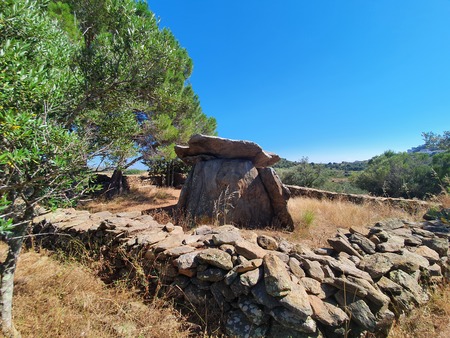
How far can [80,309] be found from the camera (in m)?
2.41

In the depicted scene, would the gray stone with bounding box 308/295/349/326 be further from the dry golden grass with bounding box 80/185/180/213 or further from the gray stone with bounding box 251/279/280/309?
the dry golden grass with bounding box 80/185/180/213

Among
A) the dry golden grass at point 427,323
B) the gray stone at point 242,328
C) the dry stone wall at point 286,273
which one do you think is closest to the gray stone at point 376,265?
the dry stone wall at point 286,273

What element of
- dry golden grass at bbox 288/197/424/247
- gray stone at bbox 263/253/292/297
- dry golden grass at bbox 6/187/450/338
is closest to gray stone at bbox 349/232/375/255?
dry golden grass at bbox 288/197/424/247

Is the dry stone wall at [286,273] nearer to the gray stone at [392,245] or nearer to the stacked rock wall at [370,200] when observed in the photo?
the gray stone at [392,245]

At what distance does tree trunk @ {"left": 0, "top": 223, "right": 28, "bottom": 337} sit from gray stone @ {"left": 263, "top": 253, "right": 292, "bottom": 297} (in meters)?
2.49

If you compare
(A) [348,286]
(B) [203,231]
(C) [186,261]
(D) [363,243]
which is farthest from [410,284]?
(B) [203,231]

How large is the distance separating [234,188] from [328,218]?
308 centimetres

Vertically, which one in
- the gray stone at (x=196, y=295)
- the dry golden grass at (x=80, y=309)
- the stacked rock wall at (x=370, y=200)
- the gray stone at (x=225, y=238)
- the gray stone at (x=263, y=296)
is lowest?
the dry golden grass at (x=80, y=309)

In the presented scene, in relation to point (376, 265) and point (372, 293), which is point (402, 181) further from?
point (372, 293)

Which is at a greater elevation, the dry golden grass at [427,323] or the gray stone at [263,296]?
the gray stone at [263,296]

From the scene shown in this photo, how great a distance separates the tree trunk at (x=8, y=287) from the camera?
6.31 ft

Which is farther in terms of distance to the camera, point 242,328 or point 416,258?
point 416,258

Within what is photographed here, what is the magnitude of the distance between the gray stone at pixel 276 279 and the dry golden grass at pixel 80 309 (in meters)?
1.06

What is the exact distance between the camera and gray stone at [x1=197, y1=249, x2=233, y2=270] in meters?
2.55
